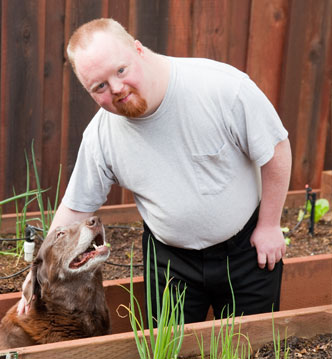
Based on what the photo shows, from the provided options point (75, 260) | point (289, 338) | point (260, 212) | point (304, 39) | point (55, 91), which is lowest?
point (289, 338)

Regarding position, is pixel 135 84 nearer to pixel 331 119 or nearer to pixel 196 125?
pixel 196 125

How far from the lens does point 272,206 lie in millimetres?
3369

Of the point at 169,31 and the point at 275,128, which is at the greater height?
the point at 169,31

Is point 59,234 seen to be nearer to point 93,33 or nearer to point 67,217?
point 67,217

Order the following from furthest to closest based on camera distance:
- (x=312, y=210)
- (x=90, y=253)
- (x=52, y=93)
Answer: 1. (x=52, y=93)
2. (x=312, y=210)
3. (x=90, y=253)

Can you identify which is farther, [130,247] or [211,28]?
[211,28]

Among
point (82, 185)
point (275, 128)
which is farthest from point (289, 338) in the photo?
point (82, 185)

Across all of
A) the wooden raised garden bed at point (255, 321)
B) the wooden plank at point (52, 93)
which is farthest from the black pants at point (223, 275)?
the wooden plank at point (52, 93)

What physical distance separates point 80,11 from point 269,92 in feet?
5.66

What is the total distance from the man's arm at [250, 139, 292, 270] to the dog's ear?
106 cm

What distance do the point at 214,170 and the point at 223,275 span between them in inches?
22.0

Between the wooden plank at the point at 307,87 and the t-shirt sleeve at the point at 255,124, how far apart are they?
2.90m

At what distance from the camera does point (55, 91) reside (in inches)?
213

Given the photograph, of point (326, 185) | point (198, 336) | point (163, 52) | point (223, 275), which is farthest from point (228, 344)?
point (326, 185)
